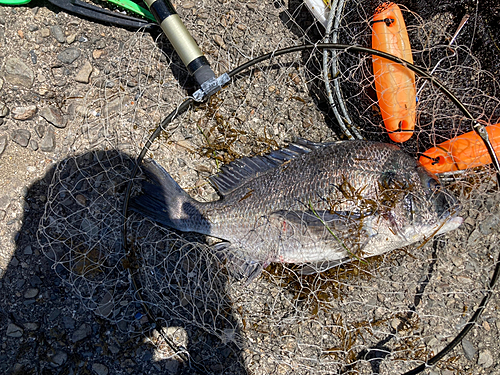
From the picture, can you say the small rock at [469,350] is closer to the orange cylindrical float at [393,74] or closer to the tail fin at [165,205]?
the orange cylindrical float at [393,74]

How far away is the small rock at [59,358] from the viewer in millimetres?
2535

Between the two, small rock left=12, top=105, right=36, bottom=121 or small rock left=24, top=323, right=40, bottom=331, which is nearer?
small rock left=24, top=323, right=40, bottom=331

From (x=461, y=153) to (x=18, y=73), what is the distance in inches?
132

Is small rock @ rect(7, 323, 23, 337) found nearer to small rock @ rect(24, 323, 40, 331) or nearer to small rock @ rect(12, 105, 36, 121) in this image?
small rock @ rect(24, 323, 40, 331)

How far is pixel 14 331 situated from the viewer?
2523 millimetres

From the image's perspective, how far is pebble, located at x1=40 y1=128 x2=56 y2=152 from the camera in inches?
106

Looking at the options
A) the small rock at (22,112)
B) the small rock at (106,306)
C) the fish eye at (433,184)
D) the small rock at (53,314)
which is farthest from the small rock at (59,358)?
the fish eye at (433,184)

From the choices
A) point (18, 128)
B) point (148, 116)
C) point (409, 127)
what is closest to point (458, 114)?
point (409, 127)

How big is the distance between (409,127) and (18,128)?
2938mm

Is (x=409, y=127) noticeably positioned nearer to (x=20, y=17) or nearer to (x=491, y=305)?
(x=491, y=305)

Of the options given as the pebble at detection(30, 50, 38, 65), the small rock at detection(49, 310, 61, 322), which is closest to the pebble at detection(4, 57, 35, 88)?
the pebble at detection(30, 50, 38, 65)

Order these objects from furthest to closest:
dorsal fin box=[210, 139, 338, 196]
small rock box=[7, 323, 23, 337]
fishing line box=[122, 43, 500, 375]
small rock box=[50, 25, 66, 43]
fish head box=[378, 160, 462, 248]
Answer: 1. small rock box=[50, 25, 66, 43]
2. dorsal fin box=[210, 139, 338, 196]
3. small rock box=[7, 323, 23, 337]
4. fish head box=[378, 160, 462, 248]
5. fishing line box=[122, 43, 500, 375]

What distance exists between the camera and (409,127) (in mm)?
2455

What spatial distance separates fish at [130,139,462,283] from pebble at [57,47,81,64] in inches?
42.5
